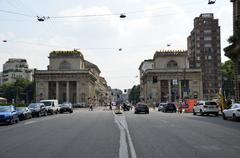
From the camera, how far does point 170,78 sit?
130250mm

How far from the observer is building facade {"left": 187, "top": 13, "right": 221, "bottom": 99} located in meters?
138

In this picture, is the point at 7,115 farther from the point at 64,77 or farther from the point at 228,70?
the point at 64,77

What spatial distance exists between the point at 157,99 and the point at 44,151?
387 ft

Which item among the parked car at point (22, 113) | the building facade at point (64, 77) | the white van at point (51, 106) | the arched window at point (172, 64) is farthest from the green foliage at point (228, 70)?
the parked car at point (22, 113)

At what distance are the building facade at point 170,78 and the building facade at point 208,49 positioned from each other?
8.62 meters

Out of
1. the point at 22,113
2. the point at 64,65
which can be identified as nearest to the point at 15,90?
the point at 64,65

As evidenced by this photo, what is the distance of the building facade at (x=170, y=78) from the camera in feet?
420

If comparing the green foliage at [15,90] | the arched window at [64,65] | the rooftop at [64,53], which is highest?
the rooftop at [64,53]

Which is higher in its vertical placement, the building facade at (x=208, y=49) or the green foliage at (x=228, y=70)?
the building facade at (x=208, y=49)

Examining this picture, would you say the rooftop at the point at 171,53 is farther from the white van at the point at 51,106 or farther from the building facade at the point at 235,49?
the building facade at the point at 235,49

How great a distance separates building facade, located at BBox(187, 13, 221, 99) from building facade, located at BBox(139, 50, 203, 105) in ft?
28.3

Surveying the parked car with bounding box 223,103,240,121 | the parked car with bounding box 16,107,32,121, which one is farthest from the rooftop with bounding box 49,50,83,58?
the parked car with bounding box 223,103,240,121

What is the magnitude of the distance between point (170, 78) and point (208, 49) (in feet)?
56.2

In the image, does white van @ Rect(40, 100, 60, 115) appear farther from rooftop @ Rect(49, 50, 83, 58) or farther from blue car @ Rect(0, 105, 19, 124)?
rooftop @ Rect(49, 50, 83, 58)
